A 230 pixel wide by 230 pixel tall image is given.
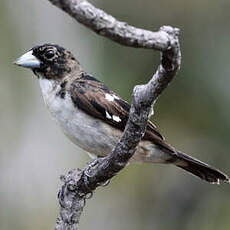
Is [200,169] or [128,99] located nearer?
[200,169]

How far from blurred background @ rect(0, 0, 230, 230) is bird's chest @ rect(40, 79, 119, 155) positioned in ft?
7.67

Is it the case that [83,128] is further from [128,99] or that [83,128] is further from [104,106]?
[128,99]

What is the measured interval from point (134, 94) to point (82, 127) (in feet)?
5.75

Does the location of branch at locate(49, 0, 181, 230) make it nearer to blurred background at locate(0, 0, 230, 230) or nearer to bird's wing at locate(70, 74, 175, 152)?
bird's wing at locate(70, 74, 175, 152)

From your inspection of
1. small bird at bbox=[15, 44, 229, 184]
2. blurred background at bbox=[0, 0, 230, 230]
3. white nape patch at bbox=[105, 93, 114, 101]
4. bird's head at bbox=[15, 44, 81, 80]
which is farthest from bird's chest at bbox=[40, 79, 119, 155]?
blurred background at bbox=[0, 0, 230, 230]

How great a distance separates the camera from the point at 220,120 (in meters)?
7.43

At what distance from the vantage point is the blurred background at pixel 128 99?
7.66m

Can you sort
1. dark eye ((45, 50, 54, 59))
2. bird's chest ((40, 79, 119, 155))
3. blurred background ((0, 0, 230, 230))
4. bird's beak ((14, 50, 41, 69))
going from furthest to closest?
blurred background ((0, 0, 230, 230)), dark eye ((45, 50, 54, 59)), bird's beak ((14, 50, 41, 69)), bird's chest ((40, 79, 119, 155))

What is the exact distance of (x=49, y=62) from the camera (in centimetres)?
554

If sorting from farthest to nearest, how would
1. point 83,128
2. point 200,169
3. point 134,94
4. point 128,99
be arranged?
point 128,99 → point 200,169 → point 83,128 → point 134,94

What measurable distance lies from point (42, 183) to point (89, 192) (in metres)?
4.31

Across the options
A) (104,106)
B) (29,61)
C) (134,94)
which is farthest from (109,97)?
(134,94)

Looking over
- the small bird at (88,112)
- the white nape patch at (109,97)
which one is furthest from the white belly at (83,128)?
the white nape patch at (109,97)

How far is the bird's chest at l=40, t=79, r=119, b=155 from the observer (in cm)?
513
